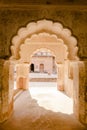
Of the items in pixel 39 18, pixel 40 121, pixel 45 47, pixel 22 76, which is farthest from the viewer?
pixel 22 76

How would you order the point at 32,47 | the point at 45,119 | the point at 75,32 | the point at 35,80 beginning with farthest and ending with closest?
1. the point at 35,80
2. the point at 32,47
3. the point at 45,119
4. the point at 75,32

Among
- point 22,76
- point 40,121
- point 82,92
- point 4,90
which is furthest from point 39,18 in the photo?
point 22,76

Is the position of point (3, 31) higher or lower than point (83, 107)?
higher

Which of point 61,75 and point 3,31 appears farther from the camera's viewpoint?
point 61,75

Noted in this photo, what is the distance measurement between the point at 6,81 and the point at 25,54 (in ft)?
21.5

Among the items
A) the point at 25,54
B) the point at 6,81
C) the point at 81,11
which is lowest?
the point at 6,81

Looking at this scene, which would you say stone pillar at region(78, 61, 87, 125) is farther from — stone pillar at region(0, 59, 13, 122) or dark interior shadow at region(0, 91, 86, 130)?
stone pillar at region(0, 59, 13, 122)

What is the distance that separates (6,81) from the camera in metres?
5.47

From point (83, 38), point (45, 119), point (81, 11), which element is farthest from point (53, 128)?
point (81, 11)

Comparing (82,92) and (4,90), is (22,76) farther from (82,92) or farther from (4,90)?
(82,92)

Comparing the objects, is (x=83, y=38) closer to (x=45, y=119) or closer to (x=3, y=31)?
(x=3, y=31)

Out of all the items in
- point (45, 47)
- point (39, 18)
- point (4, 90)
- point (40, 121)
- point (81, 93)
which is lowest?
point (40, 121)

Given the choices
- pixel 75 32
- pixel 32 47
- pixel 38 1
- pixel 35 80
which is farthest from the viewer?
pixel 35 80

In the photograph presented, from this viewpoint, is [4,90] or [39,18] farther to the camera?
[4,90]
